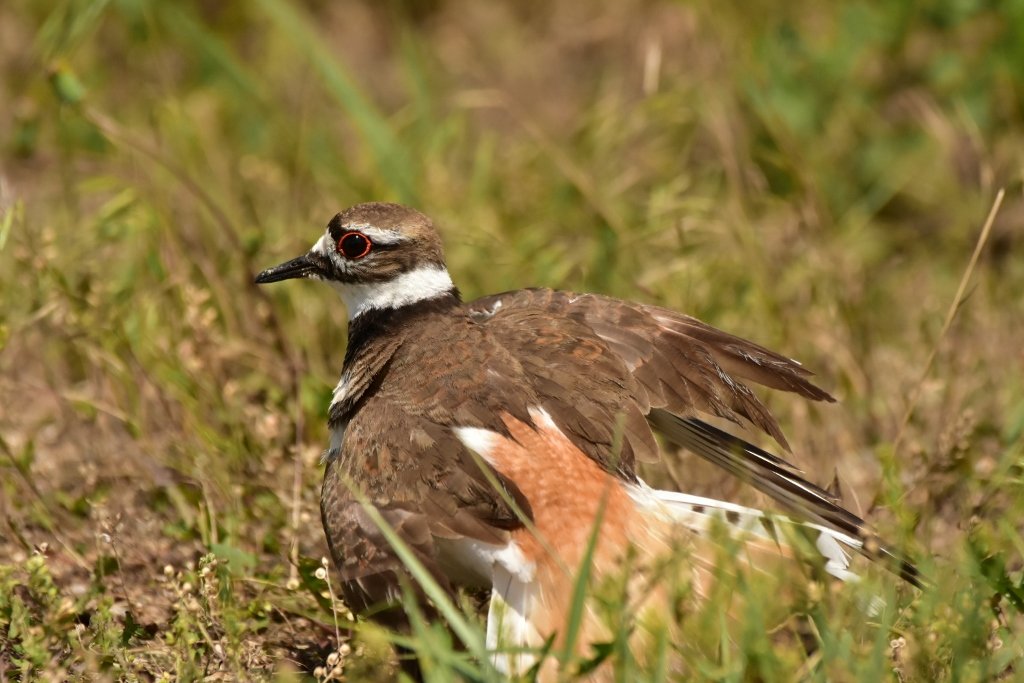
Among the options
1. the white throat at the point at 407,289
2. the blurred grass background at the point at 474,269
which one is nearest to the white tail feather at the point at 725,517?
the blurred grass background at the point at 474,269

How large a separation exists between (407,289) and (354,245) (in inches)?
9.7

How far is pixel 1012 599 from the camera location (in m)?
3.66

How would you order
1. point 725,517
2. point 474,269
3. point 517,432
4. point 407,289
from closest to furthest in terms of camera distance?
point 725,517 < point 517,432 < point 407,289 < point 474,269

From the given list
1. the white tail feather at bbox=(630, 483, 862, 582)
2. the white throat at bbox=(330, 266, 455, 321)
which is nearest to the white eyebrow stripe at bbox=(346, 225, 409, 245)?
the white throat at bbox=(330, 266, 455, 321)

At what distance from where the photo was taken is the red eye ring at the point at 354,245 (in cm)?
485

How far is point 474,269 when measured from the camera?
20.2 feet

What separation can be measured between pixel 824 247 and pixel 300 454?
2488 millimetres

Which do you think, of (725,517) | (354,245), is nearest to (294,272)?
(354,245)

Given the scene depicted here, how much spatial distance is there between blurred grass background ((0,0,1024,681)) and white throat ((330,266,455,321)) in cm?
49

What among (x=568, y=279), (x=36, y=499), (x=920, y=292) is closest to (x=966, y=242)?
(x=920, y=292)

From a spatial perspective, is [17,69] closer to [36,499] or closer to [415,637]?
[36,499]

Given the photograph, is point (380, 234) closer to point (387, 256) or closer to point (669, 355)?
point (387, 256)

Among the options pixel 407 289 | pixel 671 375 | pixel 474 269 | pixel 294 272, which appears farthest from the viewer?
pixel 474 269

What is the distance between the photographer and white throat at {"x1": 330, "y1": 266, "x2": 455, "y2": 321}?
4.83m
